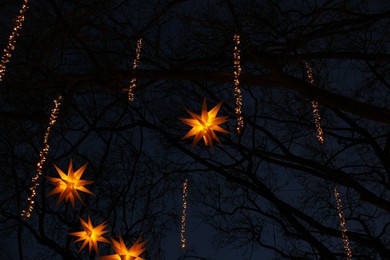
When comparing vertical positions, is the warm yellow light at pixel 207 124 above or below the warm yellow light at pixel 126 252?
above

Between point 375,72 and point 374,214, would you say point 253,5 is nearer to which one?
point 375,72

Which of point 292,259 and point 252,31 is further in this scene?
A: point 292,259

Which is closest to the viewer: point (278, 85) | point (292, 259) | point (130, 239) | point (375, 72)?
point (278, 85)

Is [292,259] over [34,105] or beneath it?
beneath

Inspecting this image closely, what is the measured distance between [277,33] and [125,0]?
2216 millimetres

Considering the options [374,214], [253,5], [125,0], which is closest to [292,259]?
[374,214]

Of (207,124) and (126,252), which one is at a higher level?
(207,124)

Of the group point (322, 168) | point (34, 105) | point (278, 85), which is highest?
point (34, 105)

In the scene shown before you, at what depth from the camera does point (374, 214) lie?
7219 millimetres

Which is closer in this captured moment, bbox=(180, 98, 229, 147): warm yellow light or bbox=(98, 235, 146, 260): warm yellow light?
bbox=(180, 98, 229, 147): warm yellow light

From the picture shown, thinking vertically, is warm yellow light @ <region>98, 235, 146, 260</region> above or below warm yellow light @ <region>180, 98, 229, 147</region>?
below

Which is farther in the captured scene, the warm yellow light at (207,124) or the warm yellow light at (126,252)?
the warm yellow light at (126,252)

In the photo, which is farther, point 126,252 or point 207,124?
point 126,252

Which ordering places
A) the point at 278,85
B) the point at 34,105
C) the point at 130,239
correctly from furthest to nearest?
the point at 130,239
the point at 34,105
the point at 278,85
